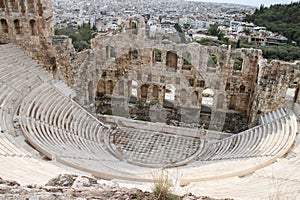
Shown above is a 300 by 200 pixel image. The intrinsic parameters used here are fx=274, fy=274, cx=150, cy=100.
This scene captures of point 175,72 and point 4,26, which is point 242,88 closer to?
point 175,72

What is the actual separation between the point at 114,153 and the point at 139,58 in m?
8.23

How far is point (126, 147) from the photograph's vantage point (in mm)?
16047

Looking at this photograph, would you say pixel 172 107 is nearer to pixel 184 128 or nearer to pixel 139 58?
pixel 184 128

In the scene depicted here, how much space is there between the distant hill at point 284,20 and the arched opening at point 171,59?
1369 inches

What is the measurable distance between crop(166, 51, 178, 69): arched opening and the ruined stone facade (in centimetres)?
7

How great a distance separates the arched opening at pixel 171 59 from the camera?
20406 millimetres

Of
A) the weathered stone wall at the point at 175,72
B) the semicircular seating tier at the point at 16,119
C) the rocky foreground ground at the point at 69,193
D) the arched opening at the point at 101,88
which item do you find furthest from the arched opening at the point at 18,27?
the rocky foreground ground at the point at 69,193

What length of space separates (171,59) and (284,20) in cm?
4772

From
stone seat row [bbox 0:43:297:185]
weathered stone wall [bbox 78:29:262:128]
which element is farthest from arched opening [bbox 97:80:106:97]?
stone seat row [bbox 0:43:297:185]

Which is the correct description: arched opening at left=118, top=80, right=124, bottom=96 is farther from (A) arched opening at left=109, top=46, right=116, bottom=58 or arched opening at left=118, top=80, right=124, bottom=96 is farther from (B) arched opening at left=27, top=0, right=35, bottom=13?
(B) arched opening at left=27, top=0, right=35, bottom=13

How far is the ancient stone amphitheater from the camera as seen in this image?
976cm

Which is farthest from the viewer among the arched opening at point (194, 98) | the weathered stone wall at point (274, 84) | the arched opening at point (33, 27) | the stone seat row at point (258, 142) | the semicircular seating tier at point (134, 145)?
the arched opening at point (194, 98)

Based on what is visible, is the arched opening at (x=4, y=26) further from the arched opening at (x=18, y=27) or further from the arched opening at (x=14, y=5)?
the arched opening at (x=14, y=5)

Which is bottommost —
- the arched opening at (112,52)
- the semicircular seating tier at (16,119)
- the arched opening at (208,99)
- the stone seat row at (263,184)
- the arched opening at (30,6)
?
the arched opening at (208,99)
